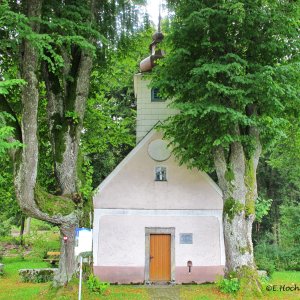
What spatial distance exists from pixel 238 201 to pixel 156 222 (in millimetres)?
4008

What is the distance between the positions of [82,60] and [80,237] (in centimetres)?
562

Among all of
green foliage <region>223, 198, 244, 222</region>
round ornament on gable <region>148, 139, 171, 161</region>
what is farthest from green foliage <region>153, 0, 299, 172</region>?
round ornament on gable <region>148, 139, 171, 161</region>

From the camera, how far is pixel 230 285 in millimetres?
10531

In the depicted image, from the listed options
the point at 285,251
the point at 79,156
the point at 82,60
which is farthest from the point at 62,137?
the point at 285,251

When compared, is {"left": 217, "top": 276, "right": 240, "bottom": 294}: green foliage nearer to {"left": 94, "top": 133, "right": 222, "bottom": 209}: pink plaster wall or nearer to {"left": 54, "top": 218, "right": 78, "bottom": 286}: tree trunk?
{"left": 94, "top": 133, "right": 222, "bottom": 209}: pink plaster wall

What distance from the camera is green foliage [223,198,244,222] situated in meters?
11.0

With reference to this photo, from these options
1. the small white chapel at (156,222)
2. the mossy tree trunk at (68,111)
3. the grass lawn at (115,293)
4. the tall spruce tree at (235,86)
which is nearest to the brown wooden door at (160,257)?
the small white chapel at (156,222)

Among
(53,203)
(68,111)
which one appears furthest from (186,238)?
(68,111)

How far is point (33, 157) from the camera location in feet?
30.8

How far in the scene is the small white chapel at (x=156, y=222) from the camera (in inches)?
539

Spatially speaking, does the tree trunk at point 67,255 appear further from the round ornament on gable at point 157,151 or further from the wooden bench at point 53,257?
the wooden bench at point 53,257

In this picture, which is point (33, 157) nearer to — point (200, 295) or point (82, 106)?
point (82, 106)

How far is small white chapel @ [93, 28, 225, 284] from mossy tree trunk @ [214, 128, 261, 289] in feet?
9.21

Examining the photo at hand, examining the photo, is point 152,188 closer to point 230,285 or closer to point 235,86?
point 230,285
